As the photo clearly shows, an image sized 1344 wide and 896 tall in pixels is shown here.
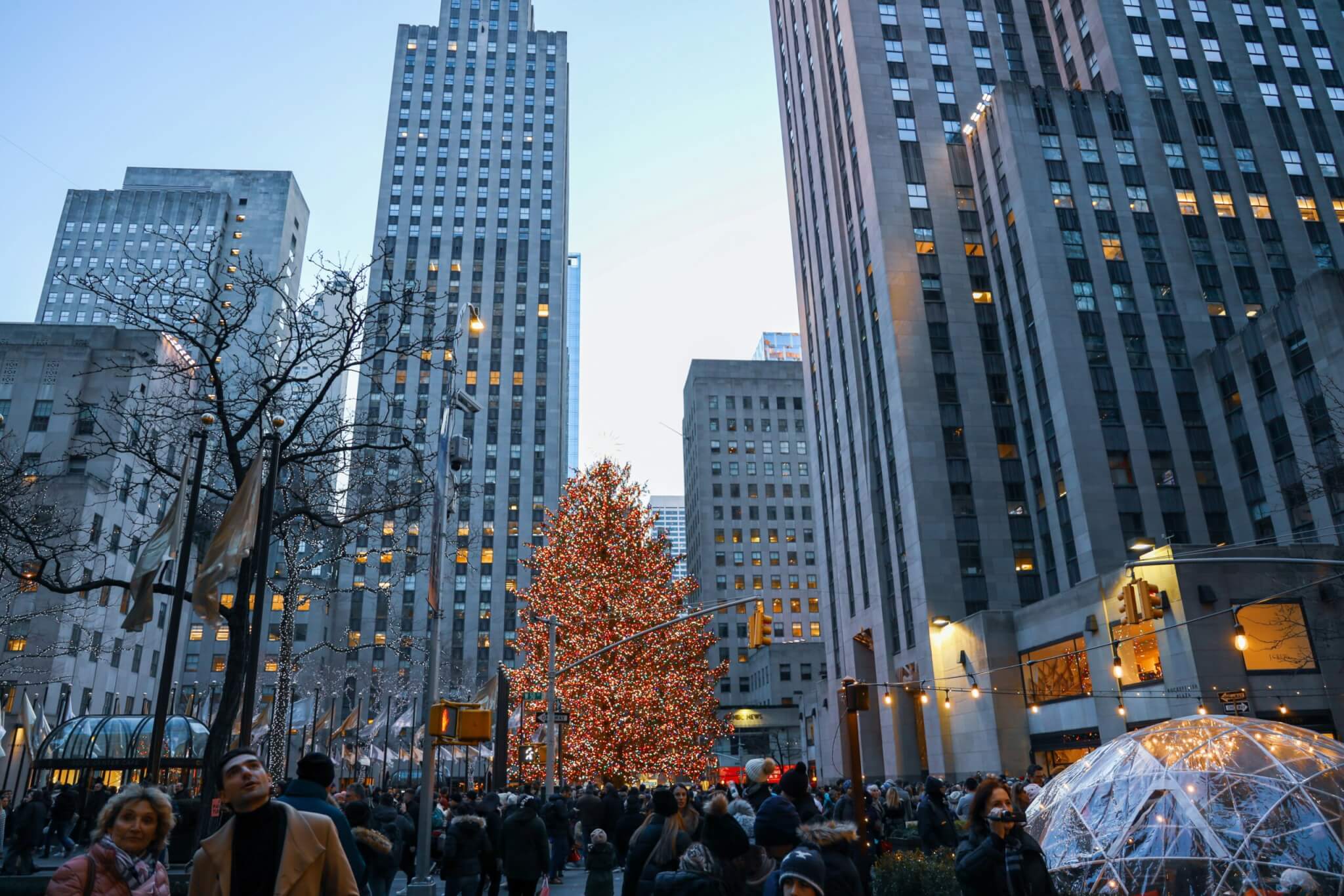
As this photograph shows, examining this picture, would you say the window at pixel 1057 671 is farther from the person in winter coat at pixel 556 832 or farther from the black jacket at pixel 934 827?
the black jacket at pixel 934 827

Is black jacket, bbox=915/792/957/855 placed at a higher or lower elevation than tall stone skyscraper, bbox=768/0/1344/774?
lower

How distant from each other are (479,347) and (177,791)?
304 ft

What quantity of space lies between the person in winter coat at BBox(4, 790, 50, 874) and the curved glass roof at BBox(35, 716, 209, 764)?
12809 mm

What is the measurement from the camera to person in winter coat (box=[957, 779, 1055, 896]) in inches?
295

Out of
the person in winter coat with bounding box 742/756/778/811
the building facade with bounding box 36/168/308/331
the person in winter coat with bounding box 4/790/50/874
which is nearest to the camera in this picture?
the person in winter coat with bounding box 742/756/778/811

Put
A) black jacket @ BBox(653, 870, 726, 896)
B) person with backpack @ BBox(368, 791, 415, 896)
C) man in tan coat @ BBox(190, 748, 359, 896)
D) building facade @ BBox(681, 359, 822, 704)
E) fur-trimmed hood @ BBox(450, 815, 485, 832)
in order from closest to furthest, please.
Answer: man in tan coat @ BBox(190, 748, 359, 896) → black jacket @ BBox(653, 870, 726, 896) → person with backpack @ BBox(368, 791, 415, 896) → fur-trimmed hood @ BBox(450, 815, 485, 832) → building facade @ BBox(681, 359, 822, 704)

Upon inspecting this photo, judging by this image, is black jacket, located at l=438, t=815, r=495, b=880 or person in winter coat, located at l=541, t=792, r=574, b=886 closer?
black jacket, located at l=438, t=815, r=495, b=880

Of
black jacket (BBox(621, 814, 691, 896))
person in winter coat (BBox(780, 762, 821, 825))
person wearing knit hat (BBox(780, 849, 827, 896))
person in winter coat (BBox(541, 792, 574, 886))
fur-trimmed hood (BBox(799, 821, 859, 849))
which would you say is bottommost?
person in winter coat (BBox(541, 792, 574, 886))

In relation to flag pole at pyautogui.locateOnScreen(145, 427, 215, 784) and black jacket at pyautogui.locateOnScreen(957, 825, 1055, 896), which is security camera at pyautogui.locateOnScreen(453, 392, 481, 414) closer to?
flag pole at pyautogui.locateOnScreen(145, 427, 215, 784)

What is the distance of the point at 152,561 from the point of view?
1541 cm

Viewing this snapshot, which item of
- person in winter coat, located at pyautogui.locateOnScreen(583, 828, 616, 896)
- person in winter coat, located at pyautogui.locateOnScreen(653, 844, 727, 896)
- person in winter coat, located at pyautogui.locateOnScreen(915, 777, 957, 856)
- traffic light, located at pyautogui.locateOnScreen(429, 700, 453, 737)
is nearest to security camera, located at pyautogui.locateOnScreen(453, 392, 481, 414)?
traffic light, located at pyautogui.locateOnScreen(429, 700, 453, 737)

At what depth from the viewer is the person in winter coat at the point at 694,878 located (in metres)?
6.45

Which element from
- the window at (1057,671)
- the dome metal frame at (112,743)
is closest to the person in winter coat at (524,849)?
the dome metal frame at (112,743)

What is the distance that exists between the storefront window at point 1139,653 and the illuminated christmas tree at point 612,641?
732 inches
